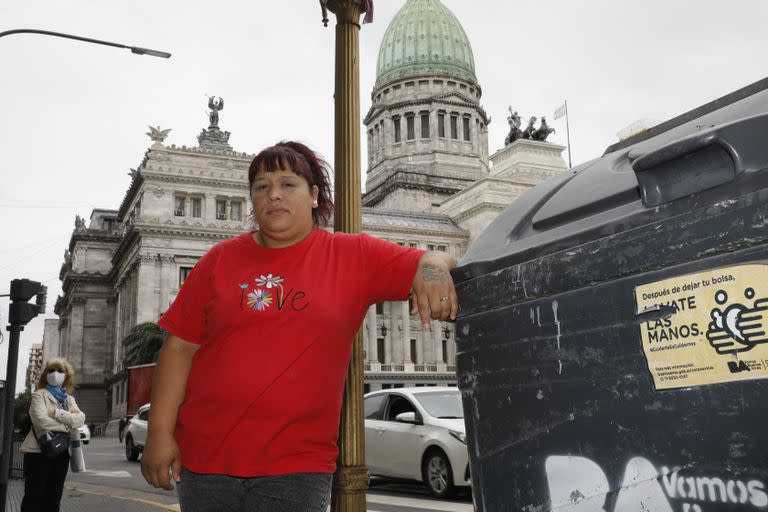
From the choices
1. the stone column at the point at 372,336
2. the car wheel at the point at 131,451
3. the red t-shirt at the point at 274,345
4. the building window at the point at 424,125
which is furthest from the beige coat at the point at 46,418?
the building window at the point at 424,125

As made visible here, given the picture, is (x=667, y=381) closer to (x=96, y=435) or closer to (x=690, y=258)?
(x=690, y=258)

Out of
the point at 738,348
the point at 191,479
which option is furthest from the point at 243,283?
the point at 738,348

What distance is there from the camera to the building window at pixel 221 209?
173 ft

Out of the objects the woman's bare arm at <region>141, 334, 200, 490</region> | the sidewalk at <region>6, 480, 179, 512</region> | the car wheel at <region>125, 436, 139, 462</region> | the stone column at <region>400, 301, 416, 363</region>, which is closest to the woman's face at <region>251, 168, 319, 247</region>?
the woman's bare arm at <region>141, 334, 200, 490</region>

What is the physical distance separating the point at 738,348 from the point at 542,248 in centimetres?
73

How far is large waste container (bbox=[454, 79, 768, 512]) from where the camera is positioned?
6.04 ft

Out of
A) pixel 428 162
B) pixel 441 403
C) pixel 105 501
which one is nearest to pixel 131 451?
pixel 105 501

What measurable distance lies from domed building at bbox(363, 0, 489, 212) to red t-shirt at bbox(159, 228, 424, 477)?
70.6 meters

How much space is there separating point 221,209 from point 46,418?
46614mm

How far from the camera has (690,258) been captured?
1958 mm

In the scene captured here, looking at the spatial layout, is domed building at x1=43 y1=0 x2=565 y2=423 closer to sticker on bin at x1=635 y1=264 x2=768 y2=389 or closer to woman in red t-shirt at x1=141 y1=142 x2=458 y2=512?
woman in red t-shirt at x1=141 y1=142 x2=458 y2=512

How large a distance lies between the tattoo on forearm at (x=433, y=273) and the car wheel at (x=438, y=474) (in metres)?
7.45

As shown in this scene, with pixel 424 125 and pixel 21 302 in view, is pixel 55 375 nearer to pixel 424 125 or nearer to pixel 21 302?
pixel 21 302

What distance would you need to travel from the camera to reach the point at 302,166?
2.85 m
